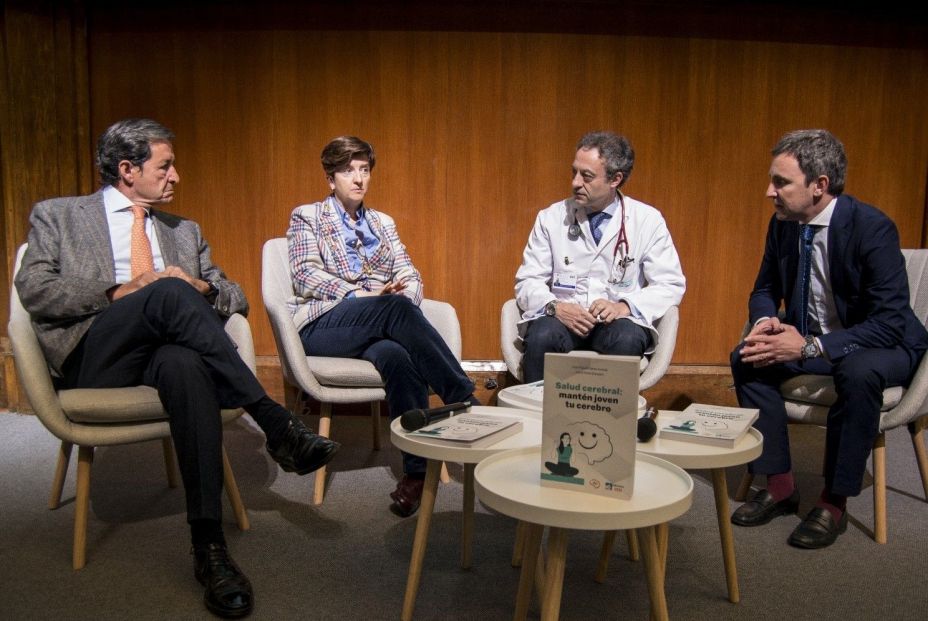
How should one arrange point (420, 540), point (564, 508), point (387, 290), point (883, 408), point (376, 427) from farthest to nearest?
point (376, 427)
point (387, 290)
point (883, 408)
point (420, 540)
point (564, 508)

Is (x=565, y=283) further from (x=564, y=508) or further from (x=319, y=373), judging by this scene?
A: (x=564, y=508)

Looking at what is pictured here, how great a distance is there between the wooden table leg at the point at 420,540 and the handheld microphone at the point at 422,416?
0.10m

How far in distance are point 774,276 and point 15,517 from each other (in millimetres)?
2742

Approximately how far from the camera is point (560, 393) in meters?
1.52

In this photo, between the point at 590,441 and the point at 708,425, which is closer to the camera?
the point at 590,441

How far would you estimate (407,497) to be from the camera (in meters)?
2.58

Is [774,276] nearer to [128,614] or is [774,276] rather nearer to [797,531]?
[797,531]

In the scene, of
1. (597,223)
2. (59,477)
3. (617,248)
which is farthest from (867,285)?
(59,477)

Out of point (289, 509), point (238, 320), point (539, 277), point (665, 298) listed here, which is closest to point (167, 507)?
point (289, 509)

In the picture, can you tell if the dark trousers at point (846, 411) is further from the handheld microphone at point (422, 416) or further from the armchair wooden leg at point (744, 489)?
the handheld microphone at point (422, 416)

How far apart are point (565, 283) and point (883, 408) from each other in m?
1.23

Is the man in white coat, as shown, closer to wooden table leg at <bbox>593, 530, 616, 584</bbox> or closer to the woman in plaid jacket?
the woman in plaid jacket

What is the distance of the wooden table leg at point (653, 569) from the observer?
1.50 meters

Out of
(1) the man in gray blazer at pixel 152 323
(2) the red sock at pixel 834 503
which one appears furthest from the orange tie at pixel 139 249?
(2) the red sock at pixel 834 503
